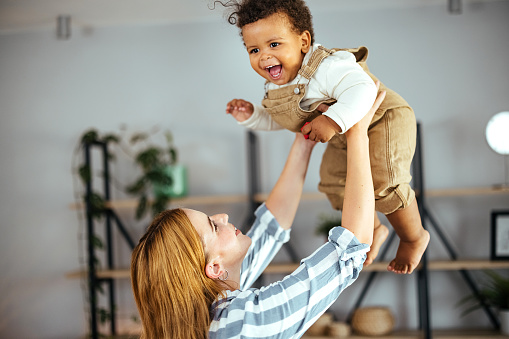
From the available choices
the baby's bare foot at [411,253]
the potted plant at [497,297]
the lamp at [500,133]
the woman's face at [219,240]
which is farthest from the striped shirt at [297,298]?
the potted plant at [497,297]

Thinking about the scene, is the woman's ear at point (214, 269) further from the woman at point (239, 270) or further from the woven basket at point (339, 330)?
the woven basket at point (339, 330)

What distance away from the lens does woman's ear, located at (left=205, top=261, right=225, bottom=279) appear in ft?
3.87

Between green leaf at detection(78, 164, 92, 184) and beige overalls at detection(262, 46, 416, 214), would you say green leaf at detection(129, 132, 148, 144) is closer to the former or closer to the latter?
green leaf at detection(78, 164, 92, 184)

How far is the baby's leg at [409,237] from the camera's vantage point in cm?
114

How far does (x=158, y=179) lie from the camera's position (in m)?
2.99

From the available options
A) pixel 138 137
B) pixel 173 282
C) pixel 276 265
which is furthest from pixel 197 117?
pixel 173 282

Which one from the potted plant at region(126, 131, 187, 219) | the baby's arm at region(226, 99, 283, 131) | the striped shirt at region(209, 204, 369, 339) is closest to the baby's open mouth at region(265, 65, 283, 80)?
the baby's arm at region(226, 99, 283, 131)

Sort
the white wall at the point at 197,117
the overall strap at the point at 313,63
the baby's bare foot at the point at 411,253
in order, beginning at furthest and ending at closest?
the white wall at the point at 197,117 → the baby's bare foot at the point at 411,253 → the overall strap at the point at 313,63

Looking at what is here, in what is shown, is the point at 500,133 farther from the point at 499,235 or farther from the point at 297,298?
the point at 297,298

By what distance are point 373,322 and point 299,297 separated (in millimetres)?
2118

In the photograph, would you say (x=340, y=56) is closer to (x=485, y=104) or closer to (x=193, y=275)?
(x=193, y=275)

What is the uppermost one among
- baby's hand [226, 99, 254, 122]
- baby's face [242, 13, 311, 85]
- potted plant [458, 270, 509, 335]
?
baby's face [242, 13, 311, 85]

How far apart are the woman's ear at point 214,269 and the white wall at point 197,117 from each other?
2.07 metres

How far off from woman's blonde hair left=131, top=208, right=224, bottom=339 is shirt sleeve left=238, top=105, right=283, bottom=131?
28cm
